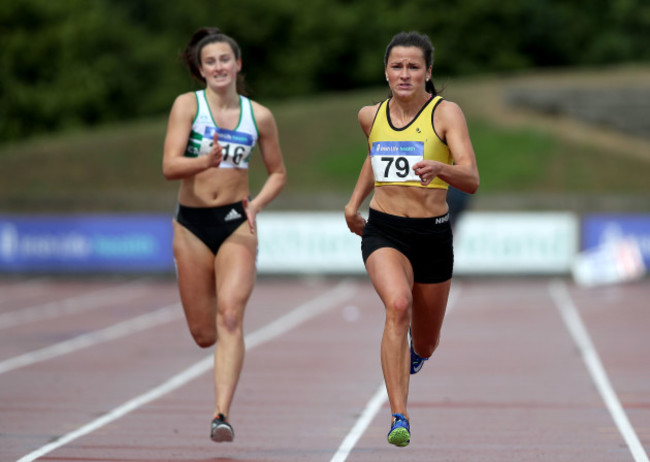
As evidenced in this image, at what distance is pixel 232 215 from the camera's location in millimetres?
7695

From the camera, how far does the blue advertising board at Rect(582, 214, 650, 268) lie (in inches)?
1030

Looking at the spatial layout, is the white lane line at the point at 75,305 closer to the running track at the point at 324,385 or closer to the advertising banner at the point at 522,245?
the running track at the point at 324,385

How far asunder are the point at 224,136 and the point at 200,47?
539mm

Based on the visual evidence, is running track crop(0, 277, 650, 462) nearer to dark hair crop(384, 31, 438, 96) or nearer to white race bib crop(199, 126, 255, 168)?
white race bib crop(199, 126, 255, 168)

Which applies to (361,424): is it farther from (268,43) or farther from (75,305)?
(268,43)

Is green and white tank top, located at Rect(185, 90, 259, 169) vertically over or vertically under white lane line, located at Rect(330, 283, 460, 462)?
over

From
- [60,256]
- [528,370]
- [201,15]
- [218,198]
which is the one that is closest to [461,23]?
[201,15]

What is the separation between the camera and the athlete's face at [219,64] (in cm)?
759

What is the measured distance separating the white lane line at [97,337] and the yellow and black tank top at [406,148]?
21.4ft

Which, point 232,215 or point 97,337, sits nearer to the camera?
point 232,215

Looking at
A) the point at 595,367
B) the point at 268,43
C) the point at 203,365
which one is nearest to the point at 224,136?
the point at 203,365

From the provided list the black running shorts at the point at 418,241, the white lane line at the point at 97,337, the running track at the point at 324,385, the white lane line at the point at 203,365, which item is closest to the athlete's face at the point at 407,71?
the black running shorts at the point at 418,241

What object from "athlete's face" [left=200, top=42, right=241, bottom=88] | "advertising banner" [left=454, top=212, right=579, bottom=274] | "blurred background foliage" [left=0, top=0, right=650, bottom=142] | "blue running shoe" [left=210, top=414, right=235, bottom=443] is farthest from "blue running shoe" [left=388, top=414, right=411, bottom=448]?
"blurred background foliage" [left=0, top=0, right=650, bottom=142]

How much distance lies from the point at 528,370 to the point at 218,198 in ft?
18.7
